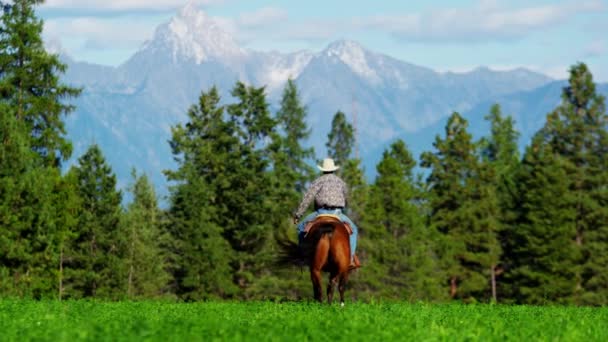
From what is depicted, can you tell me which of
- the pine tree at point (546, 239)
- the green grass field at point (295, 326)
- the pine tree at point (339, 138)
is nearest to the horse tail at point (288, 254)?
the green grass field at point (295, 326)

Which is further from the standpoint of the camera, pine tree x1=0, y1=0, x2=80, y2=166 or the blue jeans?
pine tree x1=0, y1=0, x2=80, y2=166

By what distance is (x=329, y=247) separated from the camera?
63.1 feet

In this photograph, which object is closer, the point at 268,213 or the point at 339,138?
the point at 268,213

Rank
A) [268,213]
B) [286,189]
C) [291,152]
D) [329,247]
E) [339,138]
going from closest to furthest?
[329,247], [268,213], [286,189], [291,152], [339,138]

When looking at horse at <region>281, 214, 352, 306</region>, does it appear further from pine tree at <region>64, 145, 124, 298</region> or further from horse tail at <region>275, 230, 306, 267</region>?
pine tree at <region>64, 145, 124, 298</region>

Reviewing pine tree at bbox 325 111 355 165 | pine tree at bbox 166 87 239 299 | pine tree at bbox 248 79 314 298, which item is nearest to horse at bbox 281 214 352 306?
pine tree at bbox 248 79 314 298

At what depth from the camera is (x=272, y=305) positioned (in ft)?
58.4

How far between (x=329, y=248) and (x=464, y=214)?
2436 inches

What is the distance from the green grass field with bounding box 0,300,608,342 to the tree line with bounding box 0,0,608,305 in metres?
37.7

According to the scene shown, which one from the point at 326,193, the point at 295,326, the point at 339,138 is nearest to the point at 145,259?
the point at 339,138

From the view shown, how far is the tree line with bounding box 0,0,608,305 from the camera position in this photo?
190ft

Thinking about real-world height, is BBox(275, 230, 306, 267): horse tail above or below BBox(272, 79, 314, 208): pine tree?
below

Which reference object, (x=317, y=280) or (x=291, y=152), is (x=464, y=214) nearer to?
(x=291, y=152)

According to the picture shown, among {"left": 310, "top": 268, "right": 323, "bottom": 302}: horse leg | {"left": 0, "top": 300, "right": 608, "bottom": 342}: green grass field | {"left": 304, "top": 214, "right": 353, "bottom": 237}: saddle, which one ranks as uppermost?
{"left": 304, "top": 214, "right": 353, "bottom": 237}: saddle
